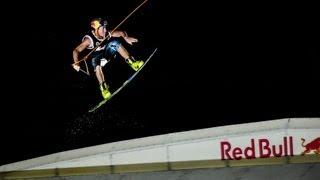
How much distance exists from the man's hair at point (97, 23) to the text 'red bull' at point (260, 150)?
95.0 inches

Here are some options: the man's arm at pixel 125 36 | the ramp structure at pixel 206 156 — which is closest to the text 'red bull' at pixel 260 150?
the ramp structure at pixel 206 156

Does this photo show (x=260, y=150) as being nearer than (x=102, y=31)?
No

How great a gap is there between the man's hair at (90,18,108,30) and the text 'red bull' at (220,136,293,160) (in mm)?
2412

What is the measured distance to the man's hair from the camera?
498 cm

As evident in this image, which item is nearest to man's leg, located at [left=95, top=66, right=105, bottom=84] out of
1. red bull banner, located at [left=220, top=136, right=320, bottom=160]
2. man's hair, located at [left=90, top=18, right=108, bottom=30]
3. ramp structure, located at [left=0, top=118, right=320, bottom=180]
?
man's hair, located at [left=90, top=18, right=108, bottom=30]

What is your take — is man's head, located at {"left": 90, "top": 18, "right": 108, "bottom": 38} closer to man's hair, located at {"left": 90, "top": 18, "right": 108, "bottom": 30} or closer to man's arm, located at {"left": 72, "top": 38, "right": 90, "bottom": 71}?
man's hair, located at {"left": 90, "top": 18, "right": 108, "bottom": 30}

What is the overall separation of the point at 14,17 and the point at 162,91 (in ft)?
7.41

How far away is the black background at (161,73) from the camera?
4973 millimetres

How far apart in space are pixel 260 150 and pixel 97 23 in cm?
296

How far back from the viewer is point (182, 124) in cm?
536

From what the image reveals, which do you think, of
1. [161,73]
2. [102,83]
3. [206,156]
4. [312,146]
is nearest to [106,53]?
[102,83]

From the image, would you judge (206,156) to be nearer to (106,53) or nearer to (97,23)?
(106,53)

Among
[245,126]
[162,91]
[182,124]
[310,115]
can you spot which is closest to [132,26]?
[162,91]

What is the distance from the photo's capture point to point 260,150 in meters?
5.37
